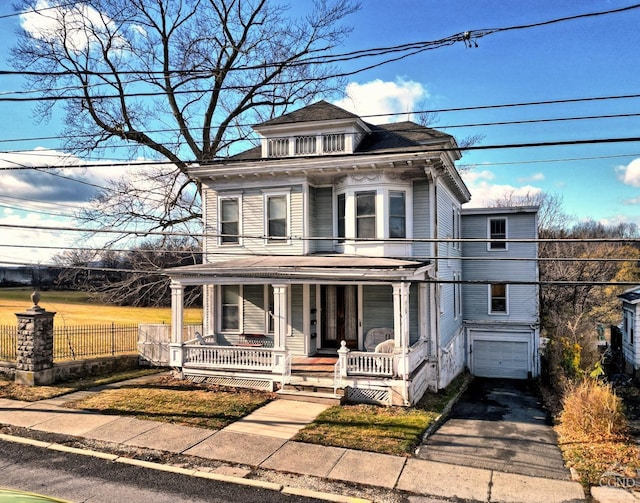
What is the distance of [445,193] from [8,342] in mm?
16404

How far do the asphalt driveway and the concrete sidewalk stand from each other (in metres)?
0.49

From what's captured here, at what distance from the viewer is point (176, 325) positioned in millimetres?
15133

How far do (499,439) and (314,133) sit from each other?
449 inches

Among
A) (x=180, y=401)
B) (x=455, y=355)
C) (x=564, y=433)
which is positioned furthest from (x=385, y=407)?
(x=455, y=355)

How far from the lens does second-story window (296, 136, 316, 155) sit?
1698 cm

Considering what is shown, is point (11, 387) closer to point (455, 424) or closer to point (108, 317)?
point (455, 424)

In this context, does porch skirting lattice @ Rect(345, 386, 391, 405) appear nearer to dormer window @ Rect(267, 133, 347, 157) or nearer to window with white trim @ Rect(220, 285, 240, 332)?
window with white trim @ Rect(220, 285, 240, 332)

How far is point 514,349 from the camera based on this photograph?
21000 millimetres

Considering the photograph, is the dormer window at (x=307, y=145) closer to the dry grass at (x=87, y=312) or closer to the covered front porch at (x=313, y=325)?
the covered front porch at (x=313, y=325)

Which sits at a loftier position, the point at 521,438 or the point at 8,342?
the point at 8,342

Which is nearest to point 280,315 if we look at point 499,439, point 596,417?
point 499,439

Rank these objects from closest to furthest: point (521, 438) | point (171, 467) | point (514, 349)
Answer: point (171, 467) < point (521, 438) < point (514, 349)

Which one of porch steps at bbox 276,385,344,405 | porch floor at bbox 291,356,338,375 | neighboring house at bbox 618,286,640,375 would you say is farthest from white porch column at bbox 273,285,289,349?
neighboring house at bbox 618,286,640,375

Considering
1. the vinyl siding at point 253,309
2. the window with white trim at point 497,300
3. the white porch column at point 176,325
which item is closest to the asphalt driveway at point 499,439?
the window with white trim at point 497,300
